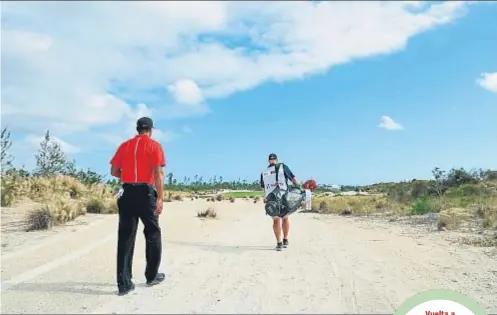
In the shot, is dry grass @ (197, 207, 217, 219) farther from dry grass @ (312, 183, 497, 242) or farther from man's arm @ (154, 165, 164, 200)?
man's arm @ (154, 165, 164, 200)

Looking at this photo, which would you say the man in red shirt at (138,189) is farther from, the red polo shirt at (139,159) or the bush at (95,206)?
the bush at (95,206)

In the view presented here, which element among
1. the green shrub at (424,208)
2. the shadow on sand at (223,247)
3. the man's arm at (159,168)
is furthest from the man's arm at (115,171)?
the green shrub at (424,208)

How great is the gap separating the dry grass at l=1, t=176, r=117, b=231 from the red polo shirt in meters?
7.90

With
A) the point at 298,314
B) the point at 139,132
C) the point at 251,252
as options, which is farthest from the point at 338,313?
the point at 251,252

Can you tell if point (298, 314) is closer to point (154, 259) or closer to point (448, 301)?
point (448, 301)

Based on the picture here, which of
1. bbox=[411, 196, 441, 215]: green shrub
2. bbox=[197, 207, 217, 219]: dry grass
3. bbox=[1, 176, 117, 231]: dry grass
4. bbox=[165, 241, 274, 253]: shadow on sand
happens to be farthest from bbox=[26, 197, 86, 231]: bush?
bbox=[411, 196, 441, 215]: green shrub

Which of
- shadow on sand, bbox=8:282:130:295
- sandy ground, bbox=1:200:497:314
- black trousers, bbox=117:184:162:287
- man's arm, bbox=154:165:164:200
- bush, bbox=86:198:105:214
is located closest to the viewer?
sandy ground, bbox=1:200:497:314

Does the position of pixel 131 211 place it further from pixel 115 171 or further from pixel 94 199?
pixel 94 199

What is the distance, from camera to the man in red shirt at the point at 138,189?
8.23m

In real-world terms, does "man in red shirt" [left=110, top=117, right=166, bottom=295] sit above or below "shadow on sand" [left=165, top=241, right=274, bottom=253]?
above

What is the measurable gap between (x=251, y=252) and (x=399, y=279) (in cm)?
391

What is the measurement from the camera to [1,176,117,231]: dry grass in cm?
1539

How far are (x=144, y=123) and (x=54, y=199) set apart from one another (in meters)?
11.1

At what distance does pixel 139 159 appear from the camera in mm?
8266
